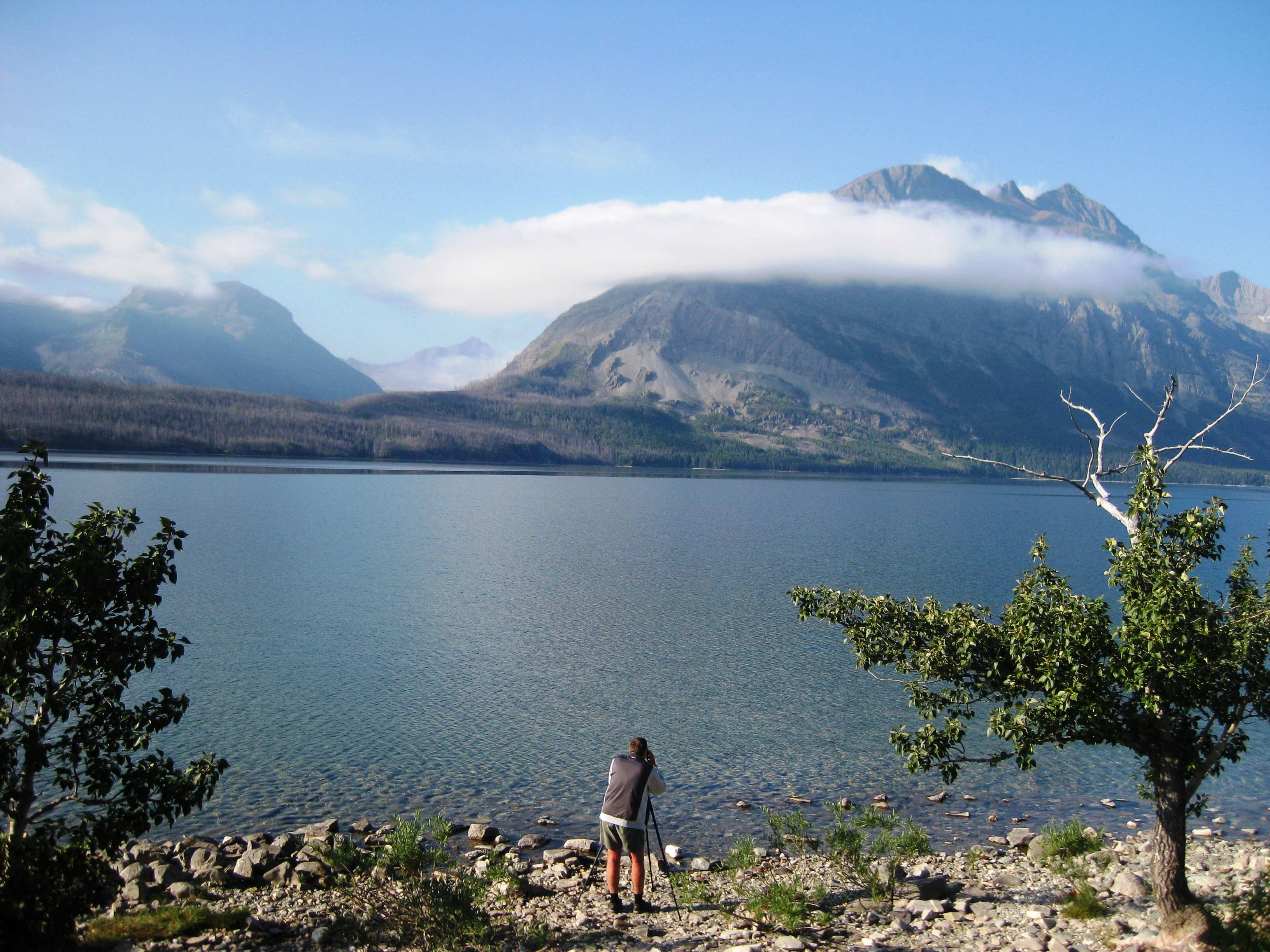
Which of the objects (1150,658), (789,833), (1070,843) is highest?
(1150,658)

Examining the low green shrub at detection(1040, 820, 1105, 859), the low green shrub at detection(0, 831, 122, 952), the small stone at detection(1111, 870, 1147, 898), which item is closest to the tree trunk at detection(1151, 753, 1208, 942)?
the small stone at detection(1111, 870, 1147, 898)

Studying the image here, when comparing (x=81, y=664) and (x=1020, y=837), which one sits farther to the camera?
(x=1020, y=837)

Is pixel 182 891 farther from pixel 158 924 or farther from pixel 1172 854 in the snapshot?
pixel 1172 854

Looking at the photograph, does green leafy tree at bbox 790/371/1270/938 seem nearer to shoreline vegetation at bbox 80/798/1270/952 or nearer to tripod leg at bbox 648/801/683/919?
shoreline vegetation at bbox 80/798/1270/952

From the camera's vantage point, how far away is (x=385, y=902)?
1519 centimetres

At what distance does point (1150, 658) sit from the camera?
12922mm

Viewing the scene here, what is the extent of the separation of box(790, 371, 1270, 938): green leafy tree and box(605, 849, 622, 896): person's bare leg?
19.0ft

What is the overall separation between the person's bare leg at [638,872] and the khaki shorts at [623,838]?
72 mm

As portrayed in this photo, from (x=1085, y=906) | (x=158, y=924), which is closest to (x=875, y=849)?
(x=1085, y=906)

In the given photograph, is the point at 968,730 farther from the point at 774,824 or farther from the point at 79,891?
the point at 79,891

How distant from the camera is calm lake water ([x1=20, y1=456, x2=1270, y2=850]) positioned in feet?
82.5

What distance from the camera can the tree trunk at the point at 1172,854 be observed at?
13.5m

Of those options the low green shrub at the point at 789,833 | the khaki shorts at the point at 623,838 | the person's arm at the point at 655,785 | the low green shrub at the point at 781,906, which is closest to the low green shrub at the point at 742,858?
the low green shrub at the point at 789,833

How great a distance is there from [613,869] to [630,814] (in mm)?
1341
